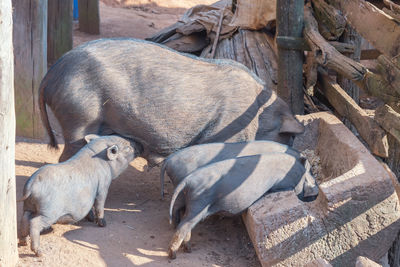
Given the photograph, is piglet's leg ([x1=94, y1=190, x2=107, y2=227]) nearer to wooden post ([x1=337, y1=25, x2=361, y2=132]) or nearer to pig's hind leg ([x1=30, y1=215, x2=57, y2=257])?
pig's hind leg ([x1=30, y1=215, x2=57, y2=257])

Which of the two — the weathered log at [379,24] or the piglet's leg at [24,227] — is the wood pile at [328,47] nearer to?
the weathered log at [379,24]

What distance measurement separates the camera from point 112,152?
14.4ft

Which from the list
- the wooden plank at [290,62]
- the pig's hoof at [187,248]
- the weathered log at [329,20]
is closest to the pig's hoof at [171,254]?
the pig's hoof at [187,248]

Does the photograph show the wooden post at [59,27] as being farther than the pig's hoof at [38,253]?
Yes

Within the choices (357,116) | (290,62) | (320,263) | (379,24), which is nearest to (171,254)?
(320,263)

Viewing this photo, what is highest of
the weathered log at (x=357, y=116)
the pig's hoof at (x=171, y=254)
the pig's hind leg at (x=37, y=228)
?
the weathered log at (x=357, y=116)

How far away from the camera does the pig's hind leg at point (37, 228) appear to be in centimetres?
372

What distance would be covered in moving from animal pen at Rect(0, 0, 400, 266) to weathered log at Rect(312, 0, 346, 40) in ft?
0.04

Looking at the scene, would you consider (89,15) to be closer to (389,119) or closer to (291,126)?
(291,126)

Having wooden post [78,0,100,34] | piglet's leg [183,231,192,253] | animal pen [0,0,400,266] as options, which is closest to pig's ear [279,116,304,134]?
animal pen [0,0,400,266]

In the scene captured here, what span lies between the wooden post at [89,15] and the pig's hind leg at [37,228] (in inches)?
237

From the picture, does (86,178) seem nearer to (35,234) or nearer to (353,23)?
(35,234)

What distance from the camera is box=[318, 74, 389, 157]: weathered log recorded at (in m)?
4.40

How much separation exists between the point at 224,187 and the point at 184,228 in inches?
15.7
